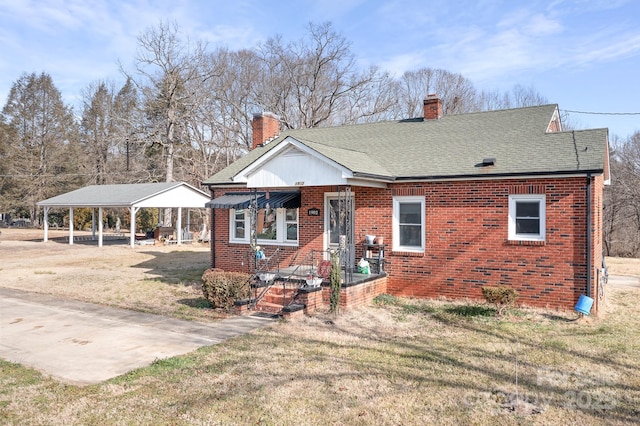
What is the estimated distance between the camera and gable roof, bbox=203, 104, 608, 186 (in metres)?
11.5

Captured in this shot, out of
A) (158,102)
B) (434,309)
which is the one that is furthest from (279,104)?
(434,309)

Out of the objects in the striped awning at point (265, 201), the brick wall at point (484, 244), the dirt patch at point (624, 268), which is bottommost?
the dirt patch at point (624, 268)

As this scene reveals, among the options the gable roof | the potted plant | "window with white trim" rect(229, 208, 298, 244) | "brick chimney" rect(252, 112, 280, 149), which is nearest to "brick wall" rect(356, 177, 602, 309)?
the gable roof

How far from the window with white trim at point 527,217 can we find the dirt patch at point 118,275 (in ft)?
24.9

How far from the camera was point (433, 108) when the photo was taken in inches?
662

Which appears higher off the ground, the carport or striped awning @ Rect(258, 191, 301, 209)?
the carport

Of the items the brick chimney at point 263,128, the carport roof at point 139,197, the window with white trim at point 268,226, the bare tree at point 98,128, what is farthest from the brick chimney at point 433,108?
the bare tree at point 98,128

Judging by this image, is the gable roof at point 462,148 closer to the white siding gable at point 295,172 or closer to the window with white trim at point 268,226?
the white siding gable at point 295,172

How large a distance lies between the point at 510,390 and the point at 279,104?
1497 inches

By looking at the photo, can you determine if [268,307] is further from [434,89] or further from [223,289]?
[434,89]

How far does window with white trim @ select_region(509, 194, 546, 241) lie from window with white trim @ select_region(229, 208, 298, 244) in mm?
6447

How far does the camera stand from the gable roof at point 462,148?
37.6 ft

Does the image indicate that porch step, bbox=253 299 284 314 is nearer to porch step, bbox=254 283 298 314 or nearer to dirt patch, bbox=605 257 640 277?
porch step, bbox=254 283 298 314

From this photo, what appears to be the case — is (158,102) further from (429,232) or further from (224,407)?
(224,407)
